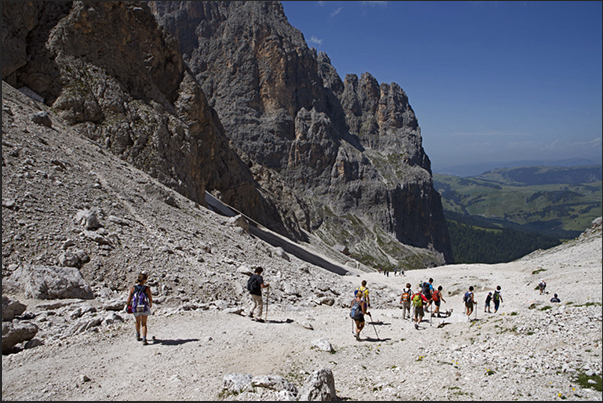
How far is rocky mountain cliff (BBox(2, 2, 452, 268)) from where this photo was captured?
140ft

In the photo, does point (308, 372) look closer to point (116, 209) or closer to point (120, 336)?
point (120, 336)

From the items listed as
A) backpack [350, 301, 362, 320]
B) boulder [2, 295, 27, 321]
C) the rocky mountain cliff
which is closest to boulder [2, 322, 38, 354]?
boulder [2, 295, 27, 321]

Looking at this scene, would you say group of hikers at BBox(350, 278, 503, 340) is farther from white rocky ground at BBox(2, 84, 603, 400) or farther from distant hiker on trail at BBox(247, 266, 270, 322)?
distant hiker on trail at BBox(247, 266, 270, 322)

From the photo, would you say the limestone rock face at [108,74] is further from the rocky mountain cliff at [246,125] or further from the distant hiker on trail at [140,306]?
the distant hiker on trail at [140,306]

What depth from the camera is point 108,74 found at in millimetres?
42344

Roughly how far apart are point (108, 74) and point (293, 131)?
13599 cm

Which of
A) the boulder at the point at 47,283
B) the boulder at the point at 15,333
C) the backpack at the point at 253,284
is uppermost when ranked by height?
the boulder at the point at 47,283

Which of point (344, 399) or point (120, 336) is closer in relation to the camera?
point (344, 399)

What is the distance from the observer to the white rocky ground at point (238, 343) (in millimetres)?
8461

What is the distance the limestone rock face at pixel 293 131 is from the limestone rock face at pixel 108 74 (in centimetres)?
11133

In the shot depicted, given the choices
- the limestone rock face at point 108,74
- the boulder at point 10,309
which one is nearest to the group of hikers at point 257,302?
the boulder at point 10,309

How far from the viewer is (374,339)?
44.7 ft

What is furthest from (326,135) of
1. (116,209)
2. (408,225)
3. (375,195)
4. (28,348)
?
(28,348)

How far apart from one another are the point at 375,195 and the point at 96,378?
173 meters
